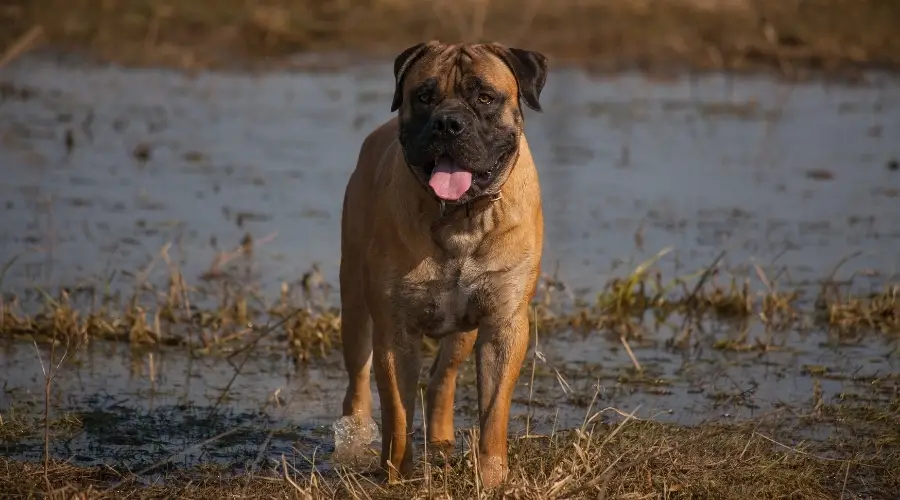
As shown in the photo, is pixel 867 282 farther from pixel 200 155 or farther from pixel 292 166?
pixel 200 155

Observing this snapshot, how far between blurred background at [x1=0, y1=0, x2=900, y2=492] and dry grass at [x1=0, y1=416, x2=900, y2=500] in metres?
0.32

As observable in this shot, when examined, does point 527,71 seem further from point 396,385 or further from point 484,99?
point 396,385

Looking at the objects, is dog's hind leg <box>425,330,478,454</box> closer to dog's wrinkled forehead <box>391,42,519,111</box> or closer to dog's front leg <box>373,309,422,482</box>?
dog's front leg <box>373,309,422,482</box>

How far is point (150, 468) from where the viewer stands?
6.06 meters

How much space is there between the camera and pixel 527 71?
6.11 meters

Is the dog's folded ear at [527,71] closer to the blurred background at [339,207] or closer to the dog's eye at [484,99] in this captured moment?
the dog's eye at [484,99]

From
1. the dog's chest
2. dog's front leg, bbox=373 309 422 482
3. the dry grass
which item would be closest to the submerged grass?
the dry grass

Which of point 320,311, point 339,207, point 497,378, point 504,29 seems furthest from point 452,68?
point 504,29

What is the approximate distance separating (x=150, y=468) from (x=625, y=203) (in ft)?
21.2

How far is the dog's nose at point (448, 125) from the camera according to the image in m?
5.78

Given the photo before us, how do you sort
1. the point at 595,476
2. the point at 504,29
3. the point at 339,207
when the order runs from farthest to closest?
the point at 504,29, the point at 339,207, the point at 595,476

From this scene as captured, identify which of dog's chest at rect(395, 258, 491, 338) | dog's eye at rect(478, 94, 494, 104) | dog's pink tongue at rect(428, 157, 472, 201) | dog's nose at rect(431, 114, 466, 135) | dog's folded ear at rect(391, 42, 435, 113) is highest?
dog's folded ear at rect(391, 42, 435, 113)

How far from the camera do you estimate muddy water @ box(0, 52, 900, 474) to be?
7566 millimetres

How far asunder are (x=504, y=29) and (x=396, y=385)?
41.3ft
